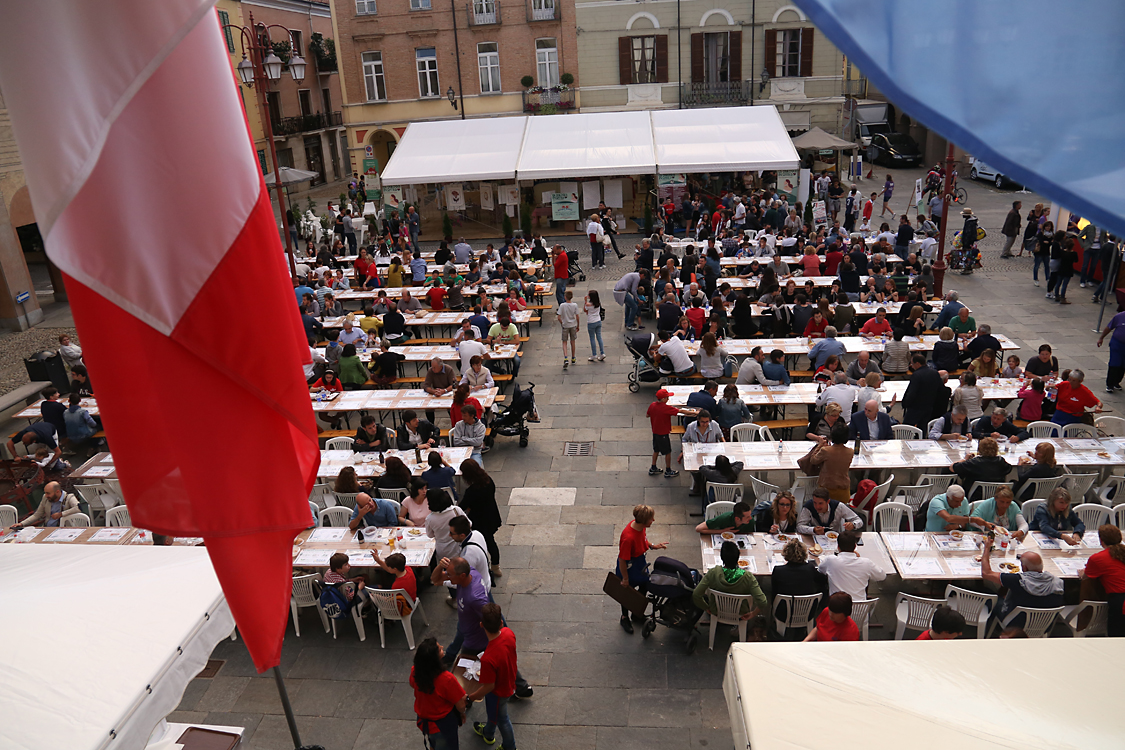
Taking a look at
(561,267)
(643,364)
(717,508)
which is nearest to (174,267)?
(717,508)

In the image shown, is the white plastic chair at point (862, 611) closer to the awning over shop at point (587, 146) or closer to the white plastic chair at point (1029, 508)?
the white plastic chair at point (1029, 508)

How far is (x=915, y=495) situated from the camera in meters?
9.09

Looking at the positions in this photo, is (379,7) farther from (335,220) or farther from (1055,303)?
(1055,303)

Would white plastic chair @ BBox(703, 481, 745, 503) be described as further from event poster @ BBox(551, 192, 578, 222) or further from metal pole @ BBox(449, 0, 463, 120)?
metal pole @ BBox(449, 0, 463, 120)

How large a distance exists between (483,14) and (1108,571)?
30255mm

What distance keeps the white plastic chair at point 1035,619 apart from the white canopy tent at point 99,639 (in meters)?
6.28

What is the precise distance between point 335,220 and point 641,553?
2012cm

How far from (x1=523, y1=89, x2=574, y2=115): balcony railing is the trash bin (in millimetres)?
21521

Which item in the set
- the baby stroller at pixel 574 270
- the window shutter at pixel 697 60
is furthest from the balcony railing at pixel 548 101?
the baby stroller at pixel 574 270

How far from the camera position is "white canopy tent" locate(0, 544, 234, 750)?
4.61 m

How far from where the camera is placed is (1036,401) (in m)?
10.3

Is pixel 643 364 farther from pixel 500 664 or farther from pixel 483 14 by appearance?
pixel 483 14

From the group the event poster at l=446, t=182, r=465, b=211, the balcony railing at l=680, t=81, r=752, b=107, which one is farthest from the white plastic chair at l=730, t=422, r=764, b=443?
the balcony railing at l=680, t=81, r=752, b=107

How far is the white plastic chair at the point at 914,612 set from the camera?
709 centimetres
